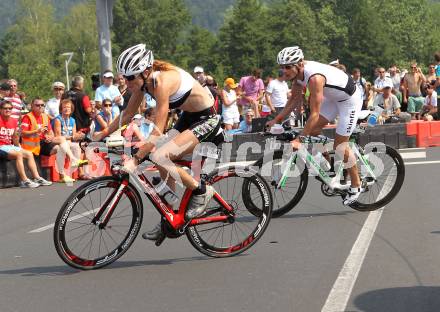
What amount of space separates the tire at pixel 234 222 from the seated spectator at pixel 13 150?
7.65 m

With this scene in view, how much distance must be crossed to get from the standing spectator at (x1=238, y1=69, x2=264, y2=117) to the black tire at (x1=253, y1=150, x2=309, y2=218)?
486 inches

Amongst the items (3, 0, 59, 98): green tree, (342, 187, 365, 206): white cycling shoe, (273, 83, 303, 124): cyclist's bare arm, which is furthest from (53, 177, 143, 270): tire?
(3, 0, 59, 98): green tree

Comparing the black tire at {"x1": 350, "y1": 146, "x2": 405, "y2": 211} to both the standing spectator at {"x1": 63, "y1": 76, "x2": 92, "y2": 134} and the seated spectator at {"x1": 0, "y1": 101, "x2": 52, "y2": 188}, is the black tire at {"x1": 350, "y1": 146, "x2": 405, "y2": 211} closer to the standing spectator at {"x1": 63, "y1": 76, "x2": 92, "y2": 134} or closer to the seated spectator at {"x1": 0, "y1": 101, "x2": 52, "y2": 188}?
the seated spectator at {"x1": 0, "y1": 101, "x2": 52, "y2": 188}

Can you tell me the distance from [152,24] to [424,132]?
352 feet

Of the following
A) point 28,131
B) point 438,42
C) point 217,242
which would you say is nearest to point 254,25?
point 438,42

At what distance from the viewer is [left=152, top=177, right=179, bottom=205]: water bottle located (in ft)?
26.6

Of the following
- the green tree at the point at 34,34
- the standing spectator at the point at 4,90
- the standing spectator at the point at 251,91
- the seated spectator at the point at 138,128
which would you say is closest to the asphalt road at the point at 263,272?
the seated spectator at the point at 138,128

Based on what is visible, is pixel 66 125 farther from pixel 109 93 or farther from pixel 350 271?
pixel 350 271

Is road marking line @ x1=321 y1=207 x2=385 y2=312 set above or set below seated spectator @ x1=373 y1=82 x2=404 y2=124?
below

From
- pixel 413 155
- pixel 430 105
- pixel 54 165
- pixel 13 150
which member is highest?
pixel 430 105

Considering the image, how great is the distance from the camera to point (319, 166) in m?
10.5

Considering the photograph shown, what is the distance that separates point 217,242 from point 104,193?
1.26m

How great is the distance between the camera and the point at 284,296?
6.65 metres

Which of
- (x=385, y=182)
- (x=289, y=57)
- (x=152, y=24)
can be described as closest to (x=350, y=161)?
(x=385, y=182)
